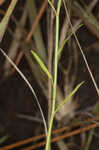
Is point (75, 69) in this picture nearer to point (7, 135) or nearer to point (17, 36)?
point (17, 36)

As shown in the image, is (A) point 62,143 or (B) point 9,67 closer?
(A) point 62,143

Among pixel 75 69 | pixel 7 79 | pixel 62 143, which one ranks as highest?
pixel 7 79

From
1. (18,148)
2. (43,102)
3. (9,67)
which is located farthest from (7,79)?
(18,148)

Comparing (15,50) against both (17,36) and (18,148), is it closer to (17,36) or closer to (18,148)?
(17,36)

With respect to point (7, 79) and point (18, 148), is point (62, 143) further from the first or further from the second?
point (7, 79)

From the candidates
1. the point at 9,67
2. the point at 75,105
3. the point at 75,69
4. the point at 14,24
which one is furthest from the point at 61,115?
the point at 14,24

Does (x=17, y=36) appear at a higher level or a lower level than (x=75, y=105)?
higher

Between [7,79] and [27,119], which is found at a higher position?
[7,79]

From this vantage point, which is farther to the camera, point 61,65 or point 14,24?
point 14,24
